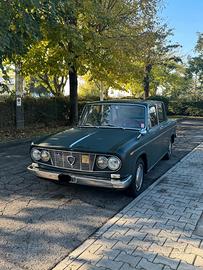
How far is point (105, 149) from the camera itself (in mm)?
4992

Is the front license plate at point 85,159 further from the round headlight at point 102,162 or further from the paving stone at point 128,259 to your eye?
the paving stone at point 128,259

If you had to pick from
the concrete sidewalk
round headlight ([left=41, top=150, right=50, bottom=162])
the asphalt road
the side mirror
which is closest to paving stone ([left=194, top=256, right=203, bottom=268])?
the concrete sidewalk

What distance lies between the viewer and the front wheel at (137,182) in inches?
214

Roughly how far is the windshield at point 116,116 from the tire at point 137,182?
785mm

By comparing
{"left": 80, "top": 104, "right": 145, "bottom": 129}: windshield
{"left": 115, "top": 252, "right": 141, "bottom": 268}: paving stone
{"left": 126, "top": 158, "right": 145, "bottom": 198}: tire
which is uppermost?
{"left": 80, "top": 104, "right": 145, "bottom": 129}: windshield

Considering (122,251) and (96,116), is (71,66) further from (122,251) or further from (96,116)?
(122,251)

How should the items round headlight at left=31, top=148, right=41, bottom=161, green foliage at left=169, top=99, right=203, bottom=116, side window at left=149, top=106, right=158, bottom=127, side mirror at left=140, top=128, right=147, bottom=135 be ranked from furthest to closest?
green foliage at left=169, top=99, right=203, bottom=116
side window at left=149, top=106, right=158, bottom=127
side mirror at left=140, top=128, right=147, bottom=135
round headlight at left=31, top=148, right=41, bottom=161

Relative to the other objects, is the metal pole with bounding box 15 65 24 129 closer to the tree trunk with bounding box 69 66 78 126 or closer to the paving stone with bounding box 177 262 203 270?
the tree trunk with bounding box 69 66 78 126

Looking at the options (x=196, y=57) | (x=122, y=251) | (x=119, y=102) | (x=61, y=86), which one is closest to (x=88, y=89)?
(x=196, y=57)

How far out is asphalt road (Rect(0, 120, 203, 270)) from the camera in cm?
356

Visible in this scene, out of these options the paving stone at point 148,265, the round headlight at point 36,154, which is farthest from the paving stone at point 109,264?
the round headlight at point 36,154

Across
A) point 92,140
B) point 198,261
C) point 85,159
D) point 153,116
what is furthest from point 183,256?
point 153,116

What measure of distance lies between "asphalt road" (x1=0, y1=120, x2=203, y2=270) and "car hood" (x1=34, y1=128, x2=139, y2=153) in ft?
2.95

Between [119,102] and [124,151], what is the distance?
1.86m
